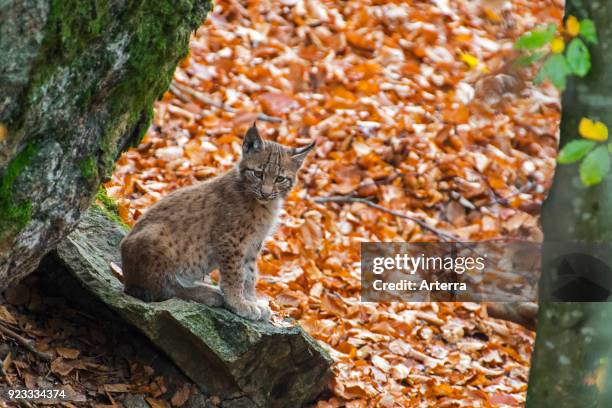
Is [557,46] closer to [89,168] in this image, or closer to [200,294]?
[89,168]

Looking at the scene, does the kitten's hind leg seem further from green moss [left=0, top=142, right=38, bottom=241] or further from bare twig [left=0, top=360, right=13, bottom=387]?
green moss [left=0, top=142, right=38, bottom=241]

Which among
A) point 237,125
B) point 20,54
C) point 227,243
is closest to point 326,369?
point 227,243

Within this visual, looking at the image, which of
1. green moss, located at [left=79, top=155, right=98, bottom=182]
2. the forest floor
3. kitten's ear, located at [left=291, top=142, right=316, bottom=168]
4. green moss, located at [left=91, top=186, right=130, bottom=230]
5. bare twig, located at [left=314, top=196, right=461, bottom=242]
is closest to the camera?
green moss, located at [left=79, top=155, right=98, bottom=182]

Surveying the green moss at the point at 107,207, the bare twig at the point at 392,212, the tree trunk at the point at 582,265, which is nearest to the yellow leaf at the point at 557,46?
the tree trunk at the point at 582,265

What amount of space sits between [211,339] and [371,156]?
184 inches

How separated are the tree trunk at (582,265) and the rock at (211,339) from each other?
1.93 metres

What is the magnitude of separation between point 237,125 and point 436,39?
11.9ft

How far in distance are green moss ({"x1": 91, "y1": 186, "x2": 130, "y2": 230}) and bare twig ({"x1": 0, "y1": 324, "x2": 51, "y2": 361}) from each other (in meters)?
1.43

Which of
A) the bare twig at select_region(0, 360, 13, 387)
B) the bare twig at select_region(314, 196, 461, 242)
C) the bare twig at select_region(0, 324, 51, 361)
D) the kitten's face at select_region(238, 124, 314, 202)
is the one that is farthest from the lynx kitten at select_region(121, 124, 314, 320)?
the bare twig at select_region(314, 196, 461, 242)

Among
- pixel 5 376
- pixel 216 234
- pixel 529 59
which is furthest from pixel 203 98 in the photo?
pixel 529 59

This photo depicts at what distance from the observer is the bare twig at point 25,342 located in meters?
5.43

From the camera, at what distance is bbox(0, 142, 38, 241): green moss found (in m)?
4.13

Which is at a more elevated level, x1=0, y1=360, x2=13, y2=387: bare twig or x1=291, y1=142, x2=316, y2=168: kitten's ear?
x1=291, y1=142, x2=316, y2=168: kitten's ear

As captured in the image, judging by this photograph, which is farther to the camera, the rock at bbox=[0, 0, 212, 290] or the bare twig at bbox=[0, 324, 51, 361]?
the bare twig at bbox=[0, 324, 51, 361]
